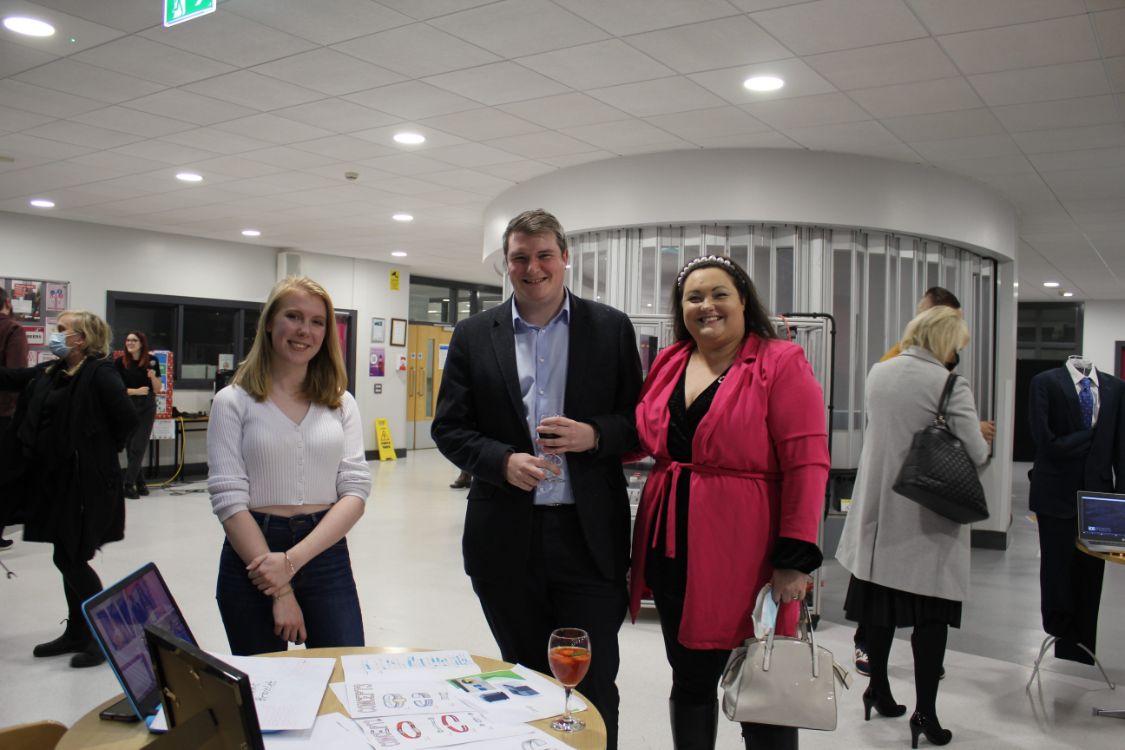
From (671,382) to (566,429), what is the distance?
1.28 ft

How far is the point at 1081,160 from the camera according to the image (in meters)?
6.47

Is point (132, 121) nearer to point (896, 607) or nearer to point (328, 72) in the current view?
point (328, 72)

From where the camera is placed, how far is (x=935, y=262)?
24.0 ft

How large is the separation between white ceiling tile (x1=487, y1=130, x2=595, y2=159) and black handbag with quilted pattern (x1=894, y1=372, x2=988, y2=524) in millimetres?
3737

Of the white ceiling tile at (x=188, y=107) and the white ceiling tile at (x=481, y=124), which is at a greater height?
the white ceiling tile at (x=481, y=124)

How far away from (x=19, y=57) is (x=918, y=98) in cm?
513

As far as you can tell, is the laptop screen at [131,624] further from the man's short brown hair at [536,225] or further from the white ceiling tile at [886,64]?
the white ceiling tile at [886,64]

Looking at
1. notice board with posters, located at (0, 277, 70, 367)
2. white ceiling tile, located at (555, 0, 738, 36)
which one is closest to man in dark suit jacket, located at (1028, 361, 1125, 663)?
white ceiling tile, located at (555, 0, 738, 36)

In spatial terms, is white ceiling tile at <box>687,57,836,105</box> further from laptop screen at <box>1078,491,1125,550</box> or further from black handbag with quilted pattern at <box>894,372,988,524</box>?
laptop screen at <box>1078,491,1125,550</box>

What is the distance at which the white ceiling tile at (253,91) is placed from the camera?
5055 millimetres

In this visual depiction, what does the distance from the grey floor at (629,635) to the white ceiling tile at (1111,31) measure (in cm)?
311

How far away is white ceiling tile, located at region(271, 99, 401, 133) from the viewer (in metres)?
5.52

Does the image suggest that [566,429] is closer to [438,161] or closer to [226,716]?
[226,716]

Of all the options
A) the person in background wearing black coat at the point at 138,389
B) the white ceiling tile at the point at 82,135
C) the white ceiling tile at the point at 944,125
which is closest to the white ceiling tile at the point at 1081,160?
the white ceiling tile at the point at 944,125
